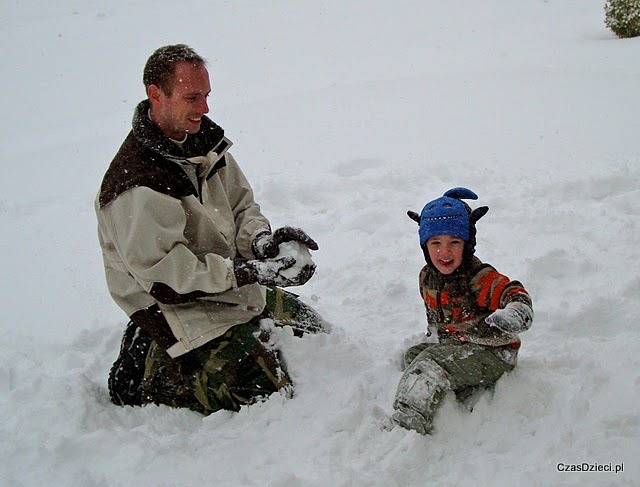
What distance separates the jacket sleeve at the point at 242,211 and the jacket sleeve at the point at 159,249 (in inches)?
17.8

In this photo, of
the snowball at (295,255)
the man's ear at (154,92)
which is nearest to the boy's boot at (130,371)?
the snowball at (295,255)

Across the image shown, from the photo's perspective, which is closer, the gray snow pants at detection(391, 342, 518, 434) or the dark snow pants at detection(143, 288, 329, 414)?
the gray snow pants at detection(391, 342, 518, 434)

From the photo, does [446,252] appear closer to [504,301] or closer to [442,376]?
[504,301]

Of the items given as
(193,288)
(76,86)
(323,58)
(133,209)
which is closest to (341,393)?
(193,288)

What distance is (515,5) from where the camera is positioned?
12.0m

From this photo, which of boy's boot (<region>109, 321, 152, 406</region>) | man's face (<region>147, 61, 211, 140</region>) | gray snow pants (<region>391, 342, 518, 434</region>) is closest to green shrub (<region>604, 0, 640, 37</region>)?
gray snow pants (<region>391, 342, 518, 434</region>)

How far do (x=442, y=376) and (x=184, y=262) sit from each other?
123 cm

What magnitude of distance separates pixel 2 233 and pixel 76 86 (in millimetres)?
5228

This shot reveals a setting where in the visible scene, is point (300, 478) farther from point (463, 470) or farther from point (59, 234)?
point (59, 234)

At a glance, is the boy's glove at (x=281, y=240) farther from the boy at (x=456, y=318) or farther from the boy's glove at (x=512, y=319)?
the boy's glove at (x=512, y=319)

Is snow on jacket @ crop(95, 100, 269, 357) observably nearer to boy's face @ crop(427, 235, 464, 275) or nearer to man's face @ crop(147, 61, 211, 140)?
man's face @ crop(147, 61, 211, 140)

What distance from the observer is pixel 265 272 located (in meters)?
2.71

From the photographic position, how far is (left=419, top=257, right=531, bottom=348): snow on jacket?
107 inches

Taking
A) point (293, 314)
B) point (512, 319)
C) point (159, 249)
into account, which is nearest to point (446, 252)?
point (512, 319)
